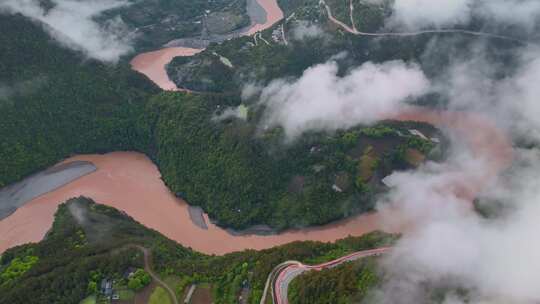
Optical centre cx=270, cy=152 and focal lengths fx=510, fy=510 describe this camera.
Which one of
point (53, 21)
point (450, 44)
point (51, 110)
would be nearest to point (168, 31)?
point (53, 21)

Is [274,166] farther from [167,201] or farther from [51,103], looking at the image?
[51,103]

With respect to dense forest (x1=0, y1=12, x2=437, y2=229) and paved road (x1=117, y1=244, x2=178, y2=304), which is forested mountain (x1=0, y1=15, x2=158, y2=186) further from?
paved road (x1=117, y1=244, x2=178, y2=304)

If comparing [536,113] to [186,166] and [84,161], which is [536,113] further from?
[84,161]

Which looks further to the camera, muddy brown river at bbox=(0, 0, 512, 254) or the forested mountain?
the forested mountain

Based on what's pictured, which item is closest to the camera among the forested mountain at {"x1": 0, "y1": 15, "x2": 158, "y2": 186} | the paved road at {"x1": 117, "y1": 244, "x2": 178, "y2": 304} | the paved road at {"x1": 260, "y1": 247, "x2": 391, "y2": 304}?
the paved road at {"x1": 260, "y1": 247, "x2": 391, "y2": 304}

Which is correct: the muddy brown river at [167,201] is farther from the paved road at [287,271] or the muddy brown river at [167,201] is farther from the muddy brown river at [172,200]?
the paved road at [287,271]

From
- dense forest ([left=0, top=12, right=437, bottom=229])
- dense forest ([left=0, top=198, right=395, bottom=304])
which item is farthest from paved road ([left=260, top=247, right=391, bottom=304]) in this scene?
dense forest ([left=0, top=12, right=437, bottom=229])

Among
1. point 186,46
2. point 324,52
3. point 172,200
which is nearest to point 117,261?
point 172,200

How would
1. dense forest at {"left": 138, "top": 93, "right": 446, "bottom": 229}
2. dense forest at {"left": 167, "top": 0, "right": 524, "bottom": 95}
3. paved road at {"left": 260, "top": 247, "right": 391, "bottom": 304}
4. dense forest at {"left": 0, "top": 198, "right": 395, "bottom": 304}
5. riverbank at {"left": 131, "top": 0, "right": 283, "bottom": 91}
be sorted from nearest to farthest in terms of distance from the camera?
paved road at {"left": 260, "top": 247, "right": 391, "bottom": 304} → dense forest at {"left": 0, "top": 198, "right": 395, "bottom": 304} → dense forest at {"left": 138, "top": 93, "right": 446, "bottom": 229} → dense forest at {"left": 167, "top": 0, "right": 524, "bottom": 95} → riverbank at {"left": 131, "top": 0, "right": 283, "bottom": 91}
